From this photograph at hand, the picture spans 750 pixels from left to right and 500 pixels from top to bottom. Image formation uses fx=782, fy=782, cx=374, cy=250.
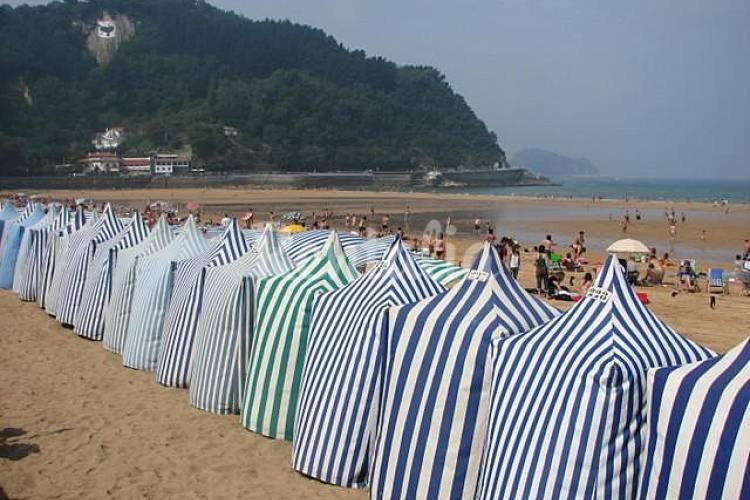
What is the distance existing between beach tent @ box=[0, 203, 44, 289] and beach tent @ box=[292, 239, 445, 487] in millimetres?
9846

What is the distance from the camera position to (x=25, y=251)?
1378 centimetres

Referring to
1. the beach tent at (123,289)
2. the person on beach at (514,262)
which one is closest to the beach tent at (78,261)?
the beach tent at (123,289)

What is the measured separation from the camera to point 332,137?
14012 cm

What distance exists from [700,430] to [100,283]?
8.22 meters

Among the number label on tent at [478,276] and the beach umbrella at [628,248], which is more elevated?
the number label on tent at [478,276]

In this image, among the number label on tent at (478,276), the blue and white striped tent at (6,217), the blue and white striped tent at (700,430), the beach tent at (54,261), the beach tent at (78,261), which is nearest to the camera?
the blue and white striped tent at (700,430)

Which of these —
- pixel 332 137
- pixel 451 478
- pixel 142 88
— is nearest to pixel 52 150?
pixel 142 88

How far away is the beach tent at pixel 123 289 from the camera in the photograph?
9.34 meters

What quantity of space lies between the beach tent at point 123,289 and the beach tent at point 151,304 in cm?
22

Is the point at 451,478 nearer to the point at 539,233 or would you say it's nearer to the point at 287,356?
the point at 287,356

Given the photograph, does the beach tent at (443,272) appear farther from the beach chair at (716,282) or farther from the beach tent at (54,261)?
the beach chair at (716,282)

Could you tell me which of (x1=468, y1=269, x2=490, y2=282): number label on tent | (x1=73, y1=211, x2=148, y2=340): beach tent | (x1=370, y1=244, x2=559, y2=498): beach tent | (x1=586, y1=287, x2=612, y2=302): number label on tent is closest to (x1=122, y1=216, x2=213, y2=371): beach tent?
(x1=73, y1=211, x2=148, y2=340): beach tent

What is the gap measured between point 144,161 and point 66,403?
10000 cm

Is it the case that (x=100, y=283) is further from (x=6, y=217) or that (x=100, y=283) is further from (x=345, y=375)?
(x=6, y=217)
